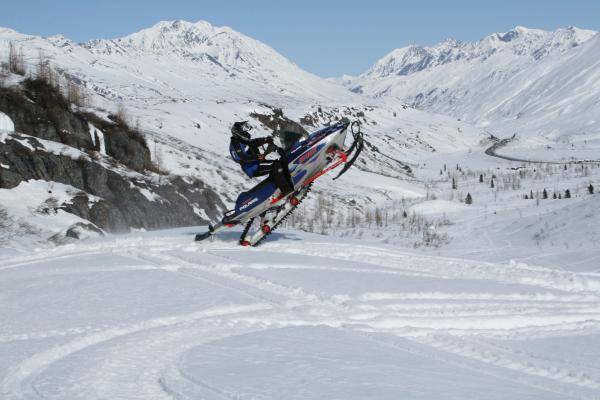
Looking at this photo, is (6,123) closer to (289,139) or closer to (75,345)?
(289,139)

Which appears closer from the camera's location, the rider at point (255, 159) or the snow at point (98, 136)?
the rider at point (255, 159)

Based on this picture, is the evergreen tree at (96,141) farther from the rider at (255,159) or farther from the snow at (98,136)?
the rider at (255,159)

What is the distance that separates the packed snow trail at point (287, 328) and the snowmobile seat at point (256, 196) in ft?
8.30

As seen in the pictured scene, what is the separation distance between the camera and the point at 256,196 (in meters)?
16.1

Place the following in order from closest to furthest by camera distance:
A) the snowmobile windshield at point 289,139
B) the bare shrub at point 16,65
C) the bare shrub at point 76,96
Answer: the snowmobile windshield at point 289,139
the bare shrub at point 16,65
the bare shrub at point 76,96

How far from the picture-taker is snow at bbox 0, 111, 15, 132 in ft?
78.0

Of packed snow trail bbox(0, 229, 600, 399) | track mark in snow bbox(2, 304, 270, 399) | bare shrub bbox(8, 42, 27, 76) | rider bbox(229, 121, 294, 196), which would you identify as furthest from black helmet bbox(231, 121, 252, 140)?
bare shrub bbox(8, 42, 27, 76)

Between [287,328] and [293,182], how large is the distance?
846 centimetres

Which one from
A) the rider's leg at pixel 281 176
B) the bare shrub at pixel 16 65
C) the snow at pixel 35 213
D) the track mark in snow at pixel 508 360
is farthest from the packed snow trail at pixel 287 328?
the bare shrub at pixel 16 65

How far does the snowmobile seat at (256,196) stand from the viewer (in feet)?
52.3

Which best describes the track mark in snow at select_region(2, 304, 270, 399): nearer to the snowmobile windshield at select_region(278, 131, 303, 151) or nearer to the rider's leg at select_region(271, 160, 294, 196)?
the rider's leg at select_region(271, 160, 294, 196)

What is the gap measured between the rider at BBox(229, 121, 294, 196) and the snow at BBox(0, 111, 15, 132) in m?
12.6

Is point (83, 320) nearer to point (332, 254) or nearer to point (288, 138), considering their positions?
point (332, 254)

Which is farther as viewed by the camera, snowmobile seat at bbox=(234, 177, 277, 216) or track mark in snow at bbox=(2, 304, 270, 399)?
snowmobile seat at bbox=(234, 177, 277, 216)
